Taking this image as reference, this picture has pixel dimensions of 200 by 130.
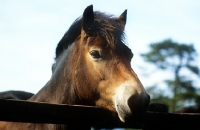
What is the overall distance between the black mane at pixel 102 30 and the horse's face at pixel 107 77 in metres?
0.05

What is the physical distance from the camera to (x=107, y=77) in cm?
320

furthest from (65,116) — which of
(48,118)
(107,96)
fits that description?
(107,96)

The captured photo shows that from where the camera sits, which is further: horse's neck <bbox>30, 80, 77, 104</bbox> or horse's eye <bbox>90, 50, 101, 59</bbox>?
horse's neck <bbox>30, 80, 77, 104</bbox>

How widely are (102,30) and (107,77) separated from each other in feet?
1.73

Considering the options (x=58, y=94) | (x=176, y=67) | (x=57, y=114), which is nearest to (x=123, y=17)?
(x=58, y=94)

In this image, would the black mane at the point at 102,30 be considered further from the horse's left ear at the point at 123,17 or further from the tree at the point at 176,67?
the tree at the point at 176,67

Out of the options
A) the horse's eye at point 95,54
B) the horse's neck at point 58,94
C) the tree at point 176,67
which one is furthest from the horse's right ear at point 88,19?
the tree at point 176,67

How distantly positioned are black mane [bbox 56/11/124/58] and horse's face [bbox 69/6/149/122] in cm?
5

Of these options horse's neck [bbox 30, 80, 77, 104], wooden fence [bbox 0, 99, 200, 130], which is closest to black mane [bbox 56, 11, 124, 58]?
horse's neck [bbox 30, 80, 77, 104]

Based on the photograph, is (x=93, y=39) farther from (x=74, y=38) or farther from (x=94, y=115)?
(x=94, y=115)

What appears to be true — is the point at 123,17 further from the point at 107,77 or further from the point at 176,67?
the point at 176,67

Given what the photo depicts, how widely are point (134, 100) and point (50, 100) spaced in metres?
1.13

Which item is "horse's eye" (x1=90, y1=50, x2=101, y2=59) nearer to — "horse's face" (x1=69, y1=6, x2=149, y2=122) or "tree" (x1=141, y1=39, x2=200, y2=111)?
"horse's face" (x1=69, y1=6, x2=149, y2=122)

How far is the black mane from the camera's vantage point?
3.41 metres
